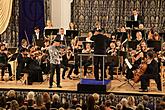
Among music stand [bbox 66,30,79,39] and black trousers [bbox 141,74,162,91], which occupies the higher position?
music stand [bbox 66,30,79,39]

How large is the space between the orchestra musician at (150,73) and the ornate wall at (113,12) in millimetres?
6561

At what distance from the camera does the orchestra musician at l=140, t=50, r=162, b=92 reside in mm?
13320

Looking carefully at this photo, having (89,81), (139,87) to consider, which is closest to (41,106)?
(89,81)

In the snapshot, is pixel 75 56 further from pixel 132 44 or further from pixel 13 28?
pixel 13 28

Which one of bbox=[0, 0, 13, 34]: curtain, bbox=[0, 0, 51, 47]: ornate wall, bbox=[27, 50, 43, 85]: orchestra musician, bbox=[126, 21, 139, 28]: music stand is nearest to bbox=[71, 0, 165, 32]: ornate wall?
bbox=[0, 0, 51, 47]: ornate wall

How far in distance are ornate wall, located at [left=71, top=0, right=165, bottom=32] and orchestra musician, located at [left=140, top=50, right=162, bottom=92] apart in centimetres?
656

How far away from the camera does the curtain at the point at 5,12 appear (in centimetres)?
2045

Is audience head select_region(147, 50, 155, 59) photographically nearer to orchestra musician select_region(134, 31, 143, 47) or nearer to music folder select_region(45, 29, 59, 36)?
orchestra musician select_region(134, 31, 143, 47)

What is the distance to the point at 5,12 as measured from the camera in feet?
67.3

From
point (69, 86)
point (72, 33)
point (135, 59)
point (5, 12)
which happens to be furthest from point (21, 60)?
point (5, 12)

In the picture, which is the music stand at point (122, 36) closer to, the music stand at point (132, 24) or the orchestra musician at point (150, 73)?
the music stand at point (132, 24)

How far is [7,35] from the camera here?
20.7 metres

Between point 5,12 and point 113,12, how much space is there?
5.39 meters

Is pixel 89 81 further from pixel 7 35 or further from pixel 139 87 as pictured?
pixel 7 35
